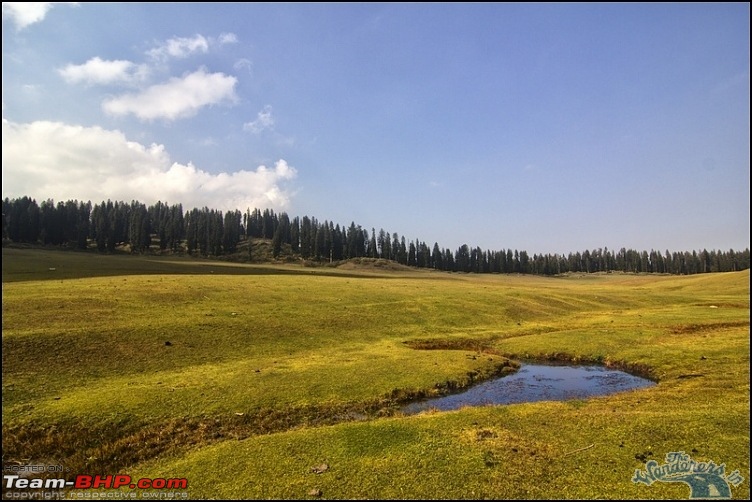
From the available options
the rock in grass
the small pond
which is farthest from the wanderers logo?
the small pond

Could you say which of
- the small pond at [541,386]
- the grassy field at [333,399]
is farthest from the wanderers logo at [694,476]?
the small pond at [541,386]

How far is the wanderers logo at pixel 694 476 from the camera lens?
11.4m

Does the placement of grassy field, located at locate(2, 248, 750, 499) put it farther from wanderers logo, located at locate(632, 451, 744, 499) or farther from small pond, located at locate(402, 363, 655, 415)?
small pond, located at locate(402, 363, 655, 415)

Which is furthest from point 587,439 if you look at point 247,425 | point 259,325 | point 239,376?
point 259,325

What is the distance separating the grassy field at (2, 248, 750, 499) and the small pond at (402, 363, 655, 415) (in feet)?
4.55

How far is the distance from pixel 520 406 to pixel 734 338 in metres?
31.6

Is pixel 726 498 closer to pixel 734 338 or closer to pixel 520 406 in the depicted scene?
pixel 520 406

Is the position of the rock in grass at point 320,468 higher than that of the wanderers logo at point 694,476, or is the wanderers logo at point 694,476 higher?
the wanderers logo at point 694,476

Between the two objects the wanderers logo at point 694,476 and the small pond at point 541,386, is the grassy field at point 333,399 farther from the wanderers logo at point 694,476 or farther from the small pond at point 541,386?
the small pond at point 541,386

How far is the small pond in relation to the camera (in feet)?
77.9

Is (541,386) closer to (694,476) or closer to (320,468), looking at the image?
(694,476)

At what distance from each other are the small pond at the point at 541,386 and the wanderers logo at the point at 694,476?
1066 centimetres

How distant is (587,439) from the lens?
15148 millimetres

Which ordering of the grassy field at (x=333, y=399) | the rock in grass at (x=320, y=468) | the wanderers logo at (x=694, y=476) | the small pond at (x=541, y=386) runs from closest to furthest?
the wanderers logo at (x=694, y=476) → the grassy field at (x=333, y=399) → the rock in grass at (x=320, y=468) → the small pond at (x=541, y=386)
